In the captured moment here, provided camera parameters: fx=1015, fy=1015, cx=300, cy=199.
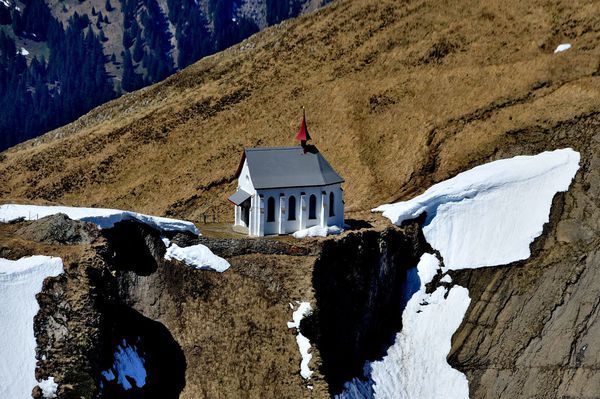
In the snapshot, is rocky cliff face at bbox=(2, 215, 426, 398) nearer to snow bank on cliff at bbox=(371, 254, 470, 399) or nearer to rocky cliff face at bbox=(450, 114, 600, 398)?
snow bank on cliff at bbox=(371, 254, 470, 399)

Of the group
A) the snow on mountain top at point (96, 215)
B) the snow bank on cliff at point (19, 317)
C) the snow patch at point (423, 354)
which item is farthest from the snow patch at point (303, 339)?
the snow bank on cliff at point (19, 317)

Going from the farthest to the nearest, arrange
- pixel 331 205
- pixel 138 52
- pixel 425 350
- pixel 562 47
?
pixel 138 52, pixel 562 47, pixel 331 205, pixel 425 350

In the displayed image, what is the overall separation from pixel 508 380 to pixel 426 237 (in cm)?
1054

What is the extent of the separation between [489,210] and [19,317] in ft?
97.9

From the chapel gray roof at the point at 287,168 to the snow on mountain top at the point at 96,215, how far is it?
5.07 metres

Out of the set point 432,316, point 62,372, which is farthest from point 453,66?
point 62,372

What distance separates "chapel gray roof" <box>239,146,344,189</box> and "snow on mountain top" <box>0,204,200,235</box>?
5071 millimetres

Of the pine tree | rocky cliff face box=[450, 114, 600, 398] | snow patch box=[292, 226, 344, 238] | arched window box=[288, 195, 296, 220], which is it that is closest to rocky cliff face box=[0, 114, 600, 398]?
rocky cliff face box=[450, 114, 600, 398]

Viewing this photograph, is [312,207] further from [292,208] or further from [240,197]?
[240,197]

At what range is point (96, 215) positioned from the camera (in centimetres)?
5331

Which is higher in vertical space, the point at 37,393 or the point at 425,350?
the point at 425,350

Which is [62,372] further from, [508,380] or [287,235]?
[508,380]

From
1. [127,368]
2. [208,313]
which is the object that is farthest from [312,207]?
[127,368]

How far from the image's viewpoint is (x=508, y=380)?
5516cm
